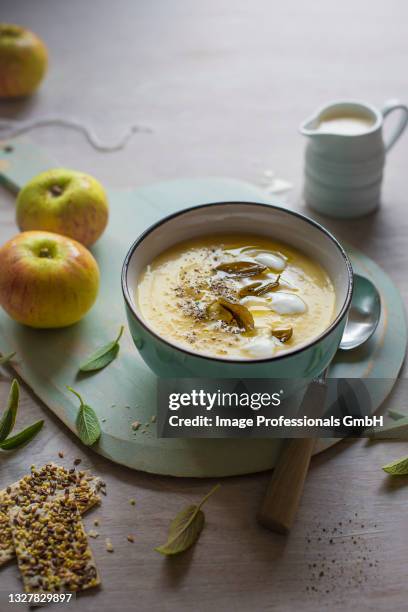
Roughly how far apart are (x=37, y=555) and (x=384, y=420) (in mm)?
605

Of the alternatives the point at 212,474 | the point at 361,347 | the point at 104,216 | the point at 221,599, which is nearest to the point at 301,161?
the point at 104,216

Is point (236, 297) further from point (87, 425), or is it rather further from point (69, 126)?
point (69, 126)

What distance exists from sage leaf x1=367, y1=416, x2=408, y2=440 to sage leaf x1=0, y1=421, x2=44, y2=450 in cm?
56

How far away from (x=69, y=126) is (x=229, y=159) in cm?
46

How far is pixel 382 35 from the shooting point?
100 inches

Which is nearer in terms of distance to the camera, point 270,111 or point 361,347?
point 361,347

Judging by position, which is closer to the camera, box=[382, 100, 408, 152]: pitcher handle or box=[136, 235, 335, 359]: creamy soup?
box=[136, 235, 335, 359]: creamy soup

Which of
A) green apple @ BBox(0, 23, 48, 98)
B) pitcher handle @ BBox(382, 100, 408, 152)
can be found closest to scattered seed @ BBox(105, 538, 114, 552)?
pitcher handle @ BBox(382, 100, 408, 152)

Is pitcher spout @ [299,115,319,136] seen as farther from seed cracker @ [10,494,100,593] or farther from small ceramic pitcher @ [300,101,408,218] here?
seed cracker @ [10,494,100,593]

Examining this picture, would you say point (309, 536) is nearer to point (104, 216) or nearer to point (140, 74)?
point (104, 216)

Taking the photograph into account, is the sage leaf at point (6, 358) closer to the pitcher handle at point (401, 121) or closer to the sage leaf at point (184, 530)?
the sage leaf at point (184, 530)

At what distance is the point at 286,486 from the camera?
118cm

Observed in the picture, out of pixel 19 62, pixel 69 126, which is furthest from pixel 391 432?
pixel 19 62

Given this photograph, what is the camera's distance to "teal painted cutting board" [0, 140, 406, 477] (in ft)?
4.11
